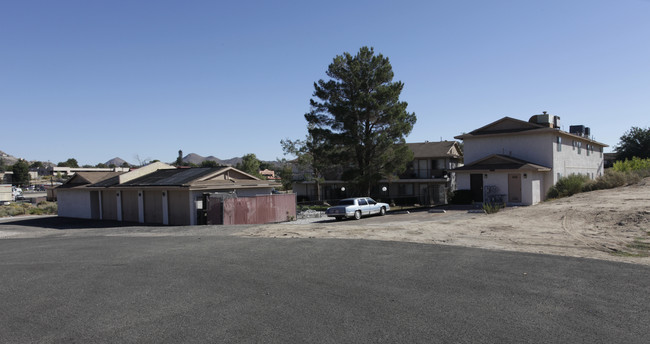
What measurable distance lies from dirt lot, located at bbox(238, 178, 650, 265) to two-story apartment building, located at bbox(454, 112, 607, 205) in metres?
9.19

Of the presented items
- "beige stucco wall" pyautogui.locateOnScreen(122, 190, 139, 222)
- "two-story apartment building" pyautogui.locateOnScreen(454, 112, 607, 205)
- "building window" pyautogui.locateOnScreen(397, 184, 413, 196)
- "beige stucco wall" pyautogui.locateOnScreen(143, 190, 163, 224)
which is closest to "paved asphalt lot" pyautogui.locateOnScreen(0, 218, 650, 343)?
"beige stucco wall" pyautogui.locateOnScreen(143, 190, 163, 224)

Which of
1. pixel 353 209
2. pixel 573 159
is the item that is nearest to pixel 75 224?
pixel 353 209

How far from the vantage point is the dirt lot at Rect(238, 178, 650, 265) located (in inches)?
488

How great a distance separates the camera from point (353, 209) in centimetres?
2873

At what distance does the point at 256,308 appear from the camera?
720 cm

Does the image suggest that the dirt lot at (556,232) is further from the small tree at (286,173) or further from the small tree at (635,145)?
the small tree at (635,145)

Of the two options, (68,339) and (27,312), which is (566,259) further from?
(27,312)

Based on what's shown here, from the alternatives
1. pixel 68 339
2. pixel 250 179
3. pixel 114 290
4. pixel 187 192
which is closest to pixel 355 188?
pixel 250 179

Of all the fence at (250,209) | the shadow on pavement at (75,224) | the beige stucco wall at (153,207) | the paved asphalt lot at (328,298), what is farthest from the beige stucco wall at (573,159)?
the shadow on pavement at (75,224)

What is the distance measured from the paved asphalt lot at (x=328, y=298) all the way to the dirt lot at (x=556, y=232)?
6.28 ft

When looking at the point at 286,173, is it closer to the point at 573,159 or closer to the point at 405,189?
the point at 405,189

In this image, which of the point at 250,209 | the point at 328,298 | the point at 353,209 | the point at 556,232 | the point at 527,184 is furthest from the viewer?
the point at 527,184

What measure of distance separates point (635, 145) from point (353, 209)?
208 ft

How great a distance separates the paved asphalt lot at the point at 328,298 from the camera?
600 cm
